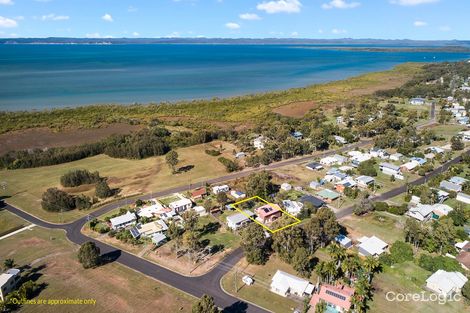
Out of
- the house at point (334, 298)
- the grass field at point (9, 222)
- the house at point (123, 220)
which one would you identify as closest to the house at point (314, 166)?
the house at point (123, 220)

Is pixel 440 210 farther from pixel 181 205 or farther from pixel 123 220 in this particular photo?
pixel 123 220

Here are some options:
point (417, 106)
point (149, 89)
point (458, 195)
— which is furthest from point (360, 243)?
point (149, 89)

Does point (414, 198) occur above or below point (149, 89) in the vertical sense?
below

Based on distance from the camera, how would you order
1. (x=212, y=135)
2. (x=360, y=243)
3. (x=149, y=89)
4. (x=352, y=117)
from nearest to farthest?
(x=360, y=243) → (x=212, y=135) → (x=352, y=117) → (x=149, y=89)

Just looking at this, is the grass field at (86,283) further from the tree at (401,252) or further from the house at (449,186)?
the house at (449,186)

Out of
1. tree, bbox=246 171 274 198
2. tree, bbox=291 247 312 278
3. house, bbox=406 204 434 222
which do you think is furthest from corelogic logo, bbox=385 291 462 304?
tree, bbox=246 171 274 198

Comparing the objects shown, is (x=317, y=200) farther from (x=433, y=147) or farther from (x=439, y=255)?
(x=433, y=147)

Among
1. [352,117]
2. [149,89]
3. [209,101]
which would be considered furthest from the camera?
[149,89]
